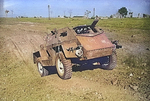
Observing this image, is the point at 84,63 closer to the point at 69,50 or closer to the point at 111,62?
the point at 69,50

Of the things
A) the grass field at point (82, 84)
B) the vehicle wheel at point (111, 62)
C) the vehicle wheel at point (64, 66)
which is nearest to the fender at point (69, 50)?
the vehicle wheel at point (64, 66)

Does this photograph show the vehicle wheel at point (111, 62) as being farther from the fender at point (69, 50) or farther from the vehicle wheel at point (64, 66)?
the vehicle wheel at point (64, 66)

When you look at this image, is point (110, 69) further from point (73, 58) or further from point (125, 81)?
point (73, 58)

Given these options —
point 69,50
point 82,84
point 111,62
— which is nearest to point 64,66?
point 69,50

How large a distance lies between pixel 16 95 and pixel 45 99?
3.40 feet

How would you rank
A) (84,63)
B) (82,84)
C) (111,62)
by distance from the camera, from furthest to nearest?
(111,62) → (84,63) → (82,84)

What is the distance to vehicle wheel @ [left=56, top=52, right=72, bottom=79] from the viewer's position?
649 cm

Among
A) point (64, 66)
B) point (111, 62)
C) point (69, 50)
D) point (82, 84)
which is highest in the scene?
point (69, 50)

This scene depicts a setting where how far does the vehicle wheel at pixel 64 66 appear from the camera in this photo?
6485 millimetres

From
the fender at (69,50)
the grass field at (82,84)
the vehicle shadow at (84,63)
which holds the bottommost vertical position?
the grass field at (82,84)

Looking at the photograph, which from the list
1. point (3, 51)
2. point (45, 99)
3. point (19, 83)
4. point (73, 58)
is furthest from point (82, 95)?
point (3, 51)

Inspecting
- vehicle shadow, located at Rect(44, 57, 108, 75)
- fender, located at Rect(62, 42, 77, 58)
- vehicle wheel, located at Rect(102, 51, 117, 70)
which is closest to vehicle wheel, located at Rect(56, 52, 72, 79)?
fender, located at Rect(62, 42, 77, 58)

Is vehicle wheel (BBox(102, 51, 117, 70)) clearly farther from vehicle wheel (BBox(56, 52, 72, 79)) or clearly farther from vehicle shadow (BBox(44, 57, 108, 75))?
vehicle wheel (BBox(56, 52, 72, 79))

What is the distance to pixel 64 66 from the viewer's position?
6.50 metres
